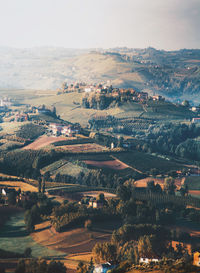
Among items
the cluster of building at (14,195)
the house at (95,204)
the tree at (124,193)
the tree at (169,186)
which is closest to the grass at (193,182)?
the tree at (169,186)

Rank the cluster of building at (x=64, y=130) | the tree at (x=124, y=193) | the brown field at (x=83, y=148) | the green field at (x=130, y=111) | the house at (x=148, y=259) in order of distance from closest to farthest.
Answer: the house at (x=148, y=259) < the tree at (x=124, y=193) < the brown field at (x=83, y=148) < the cluster of building at (x=64, y=130) < the green field at (x=130, y=111)

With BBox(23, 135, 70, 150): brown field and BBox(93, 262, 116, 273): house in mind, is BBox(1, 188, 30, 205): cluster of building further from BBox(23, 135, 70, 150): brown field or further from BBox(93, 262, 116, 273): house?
BBox(23, 135, 70, 150): brown field

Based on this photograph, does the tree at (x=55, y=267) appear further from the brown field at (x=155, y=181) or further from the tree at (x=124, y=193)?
the brown field at (x=155, y=181)

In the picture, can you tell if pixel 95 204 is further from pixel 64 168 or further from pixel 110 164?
pixel 110 164

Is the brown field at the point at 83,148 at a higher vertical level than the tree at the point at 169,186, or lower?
higher

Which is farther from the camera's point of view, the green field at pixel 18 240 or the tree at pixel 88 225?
the tree at pixel 88 225
